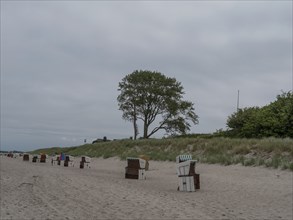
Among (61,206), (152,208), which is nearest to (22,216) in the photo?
(61,206)

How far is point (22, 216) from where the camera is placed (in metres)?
8.01

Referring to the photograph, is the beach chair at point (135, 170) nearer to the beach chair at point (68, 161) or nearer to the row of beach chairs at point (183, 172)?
the row of beach chairs at point (183, 172)

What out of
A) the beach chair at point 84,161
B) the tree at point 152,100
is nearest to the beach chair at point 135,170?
the beach chair at point 84,161

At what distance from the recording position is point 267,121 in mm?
29328

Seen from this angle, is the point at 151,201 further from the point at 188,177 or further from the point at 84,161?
the point at 84,161

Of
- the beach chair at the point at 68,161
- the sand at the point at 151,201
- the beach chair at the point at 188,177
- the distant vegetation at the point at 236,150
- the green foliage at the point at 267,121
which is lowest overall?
the sand at the point at 151,201

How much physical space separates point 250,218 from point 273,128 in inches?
869

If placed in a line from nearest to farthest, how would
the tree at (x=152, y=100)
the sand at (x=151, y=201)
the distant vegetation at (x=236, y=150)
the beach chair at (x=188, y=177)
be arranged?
the sand at (x=151, y=201) → the beach chair at (x=188, y=177) → the distant vegetation at (x=236, y=150) → the tree at (x=152, y=100)

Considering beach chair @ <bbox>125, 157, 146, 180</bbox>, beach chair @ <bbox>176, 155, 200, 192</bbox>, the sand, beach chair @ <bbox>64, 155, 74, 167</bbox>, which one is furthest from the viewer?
beach chair @ <bbox>64, 155, 74, 167</bbox>

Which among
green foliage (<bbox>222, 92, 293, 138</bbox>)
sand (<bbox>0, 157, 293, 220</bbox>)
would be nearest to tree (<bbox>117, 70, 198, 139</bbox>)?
green foliage (<bbox>222, 92, 293, 138</bbox>)

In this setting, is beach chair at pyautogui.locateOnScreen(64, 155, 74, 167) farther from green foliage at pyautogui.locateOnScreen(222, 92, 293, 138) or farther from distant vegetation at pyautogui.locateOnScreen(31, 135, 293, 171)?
green foliage at pyautogui.locateOnScreen(222, 92, 293, 138)

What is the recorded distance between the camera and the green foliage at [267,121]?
28203 mm

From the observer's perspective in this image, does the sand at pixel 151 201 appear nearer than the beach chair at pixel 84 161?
Yes

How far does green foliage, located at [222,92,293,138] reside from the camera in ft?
92.5
